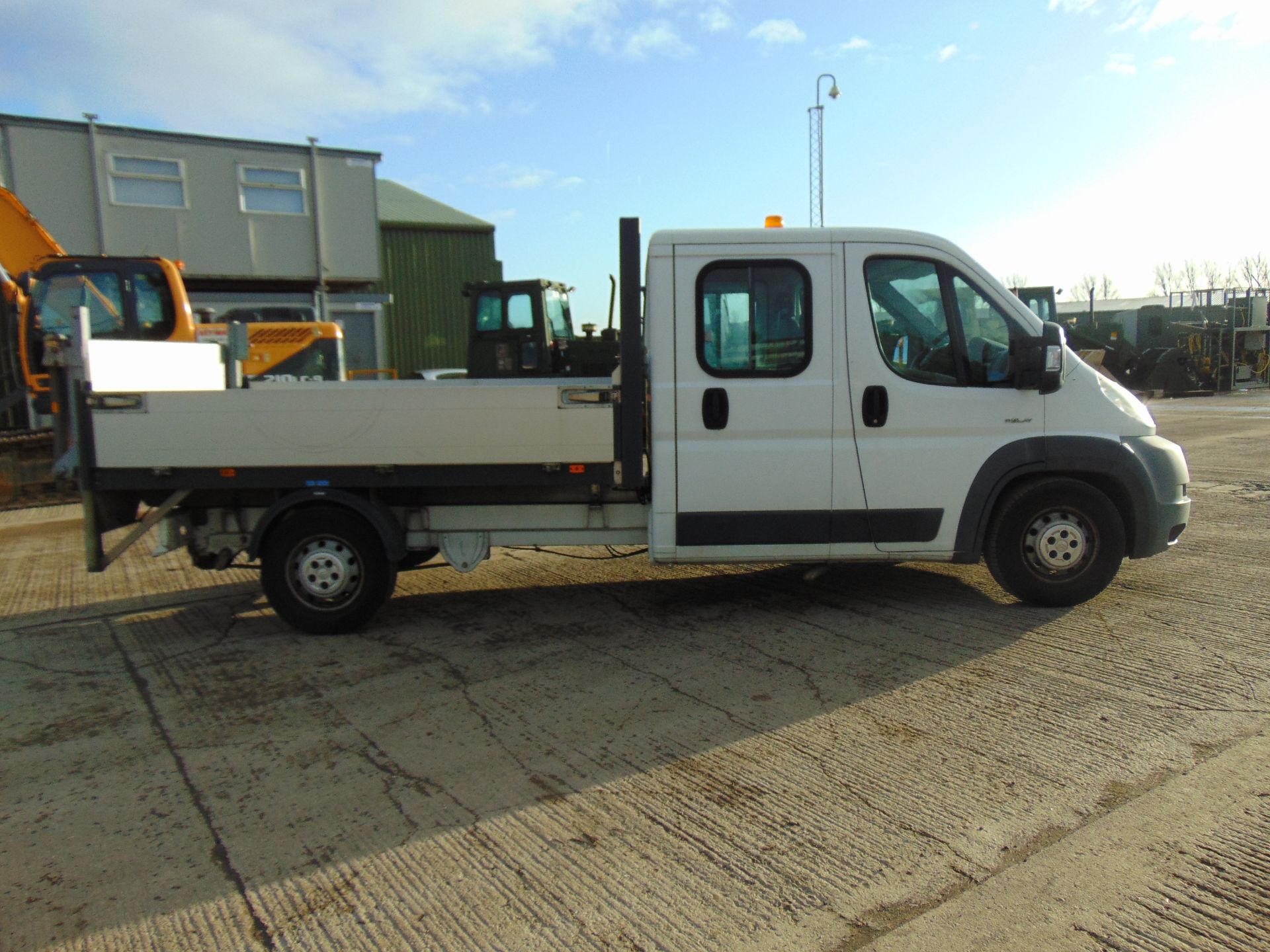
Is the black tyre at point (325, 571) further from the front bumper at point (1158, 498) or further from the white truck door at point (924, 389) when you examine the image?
the front bumper at point (1158, 498)

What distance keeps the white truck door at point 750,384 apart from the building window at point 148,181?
48.7 ft

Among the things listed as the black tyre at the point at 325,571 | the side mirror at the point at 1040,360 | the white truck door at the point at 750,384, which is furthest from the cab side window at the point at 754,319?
the black tyre at the point at 325,571

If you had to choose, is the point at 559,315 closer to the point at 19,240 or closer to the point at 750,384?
the point at 19,240

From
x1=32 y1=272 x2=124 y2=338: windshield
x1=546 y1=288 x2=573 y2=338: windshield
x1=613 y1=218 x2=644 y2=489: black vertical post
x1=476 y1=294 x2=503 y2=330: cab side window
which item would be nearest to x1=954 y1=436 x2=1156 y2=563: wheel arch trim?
x1=613 y1=218 x2=644 y2=489: black vertical post

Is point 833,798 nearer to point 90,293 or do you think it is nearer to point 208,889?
point 208,889

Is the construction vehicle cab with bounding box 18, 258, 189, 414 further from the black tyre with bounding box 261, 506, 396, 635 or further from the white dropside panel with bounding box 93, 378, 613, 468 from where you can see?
the black tyre with bounding box 261, 506, 396, 635

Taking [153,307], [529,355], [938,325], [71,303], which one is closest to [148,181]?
[71,303]

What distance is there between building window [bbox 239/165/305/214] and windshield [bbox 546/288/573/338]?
7.49 m

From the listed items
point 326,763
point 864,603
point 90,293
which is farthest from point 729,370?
point 90,293

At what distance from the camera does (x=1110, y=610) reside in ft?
19.0

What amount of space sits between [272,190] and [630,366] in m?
15.3

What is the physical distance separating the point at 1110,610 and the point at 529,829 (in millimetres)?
4180

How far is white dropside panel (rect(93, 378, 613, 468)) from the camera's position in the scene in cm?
540

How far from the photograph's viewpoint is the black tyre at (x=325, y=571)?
568cm
